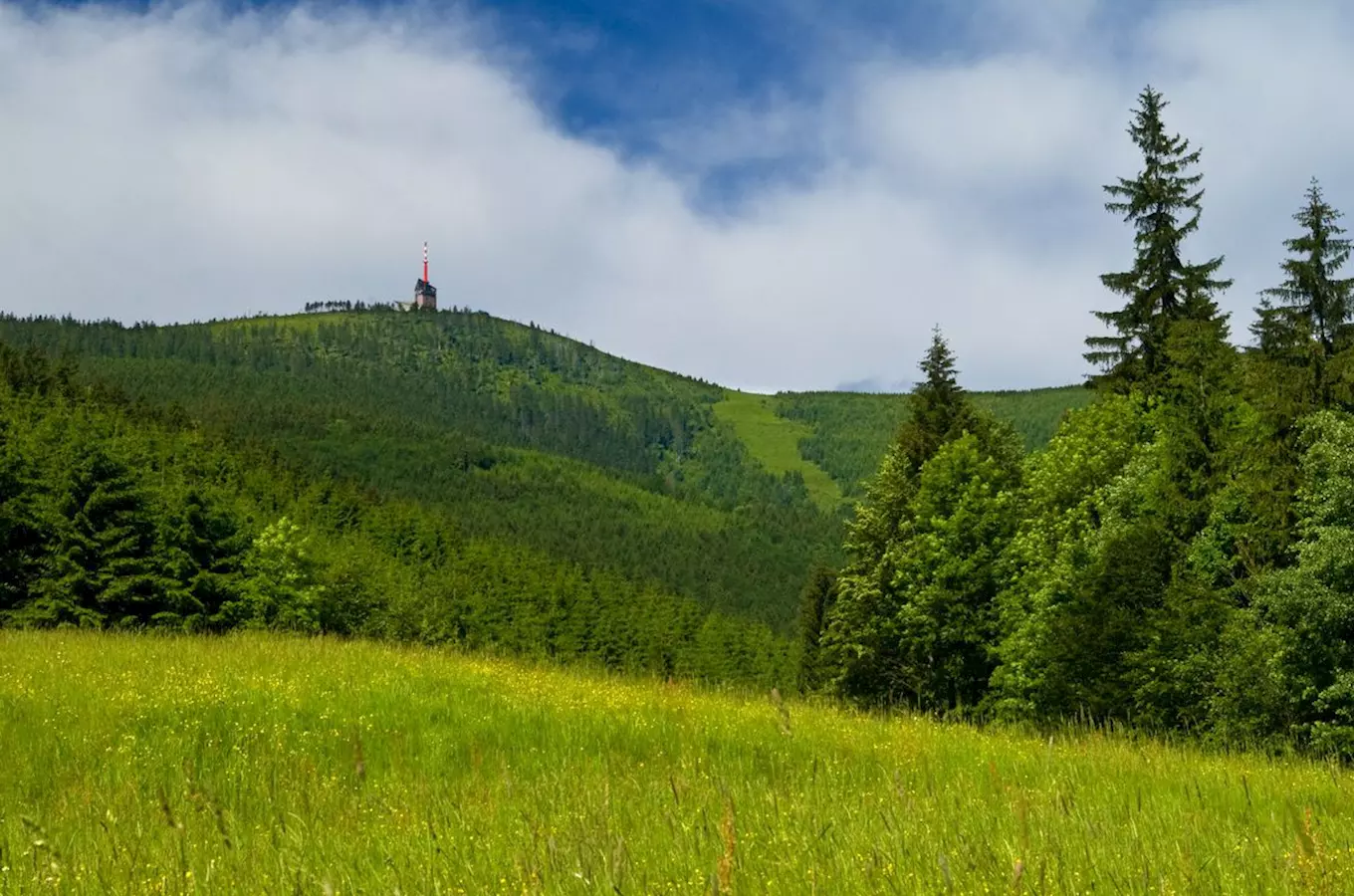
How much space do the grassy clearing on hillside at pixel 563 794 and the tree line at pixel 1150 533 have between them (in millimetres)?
11264

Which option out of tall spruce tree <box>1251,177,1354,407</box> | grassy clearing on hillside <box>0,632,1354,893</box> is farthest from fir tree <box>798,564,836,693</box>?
grassy clearing on hillside <box>0,632,1354,893</box>

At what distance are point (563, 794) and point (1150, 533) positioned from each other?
96.0 feet

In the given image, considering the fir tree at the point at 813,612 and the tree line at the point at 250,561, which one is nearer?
the tree line at the point at 250,561

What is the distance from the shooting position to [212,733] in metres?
8.26

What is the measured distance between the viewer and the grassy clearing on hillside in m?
3.66

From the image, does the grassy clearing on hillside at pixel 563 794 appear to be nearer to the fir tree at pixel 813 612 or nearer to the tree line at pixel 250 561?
the tree line at pixel 250 561

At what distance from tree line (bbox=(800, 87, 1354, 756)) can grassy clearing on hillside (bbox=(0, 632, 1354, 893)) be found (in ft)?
37.0

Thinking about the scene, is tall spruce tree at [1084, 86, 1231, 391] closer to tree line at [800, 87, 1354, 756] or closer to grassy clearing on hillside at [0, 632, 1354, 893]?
tree line at [800, 87, 1354, 756]

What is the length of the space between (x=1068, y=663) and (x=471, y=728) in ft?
86.8

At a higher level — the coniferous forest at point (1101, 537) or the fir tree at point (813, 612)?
the coniferous forest at point (1101, 537)

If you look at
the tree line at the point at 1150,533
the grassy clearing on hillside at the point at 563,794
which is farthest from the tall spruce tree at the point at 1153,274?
the grassy clearing on hillside at the point at 563,794

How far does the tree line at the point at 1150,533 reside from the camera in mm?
24406

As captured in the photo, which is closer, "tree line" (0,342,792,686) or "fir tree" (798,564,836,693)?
"tree line" (0,342,792,686)

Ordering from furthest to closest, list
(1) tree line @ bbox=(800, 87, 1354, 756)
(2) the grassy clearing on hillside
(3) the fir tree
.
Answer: (3) the fir tree < (1) tree line @ bbox=(800, 87, 1354, 756) < (2) the grassy clearing on hillside
